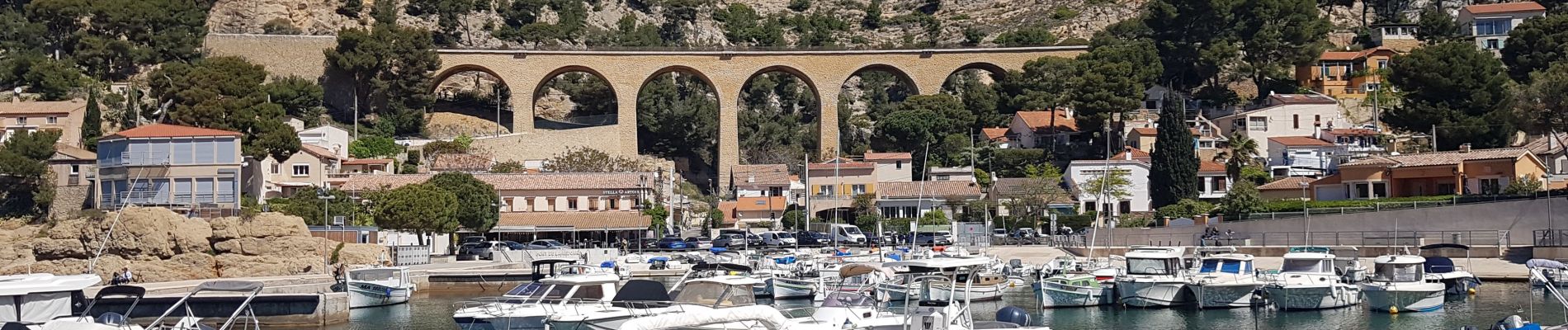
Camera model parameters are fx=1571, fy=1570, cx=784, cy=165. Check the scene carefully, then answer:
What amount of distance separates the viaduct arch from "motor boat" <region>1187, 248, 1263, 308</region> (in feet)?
140

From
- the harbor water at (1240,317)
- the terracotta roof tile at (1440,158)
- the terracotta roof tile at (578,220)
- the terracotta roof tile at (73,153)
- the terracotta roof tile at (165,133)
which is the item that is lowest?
the harbor water at (1240,317)

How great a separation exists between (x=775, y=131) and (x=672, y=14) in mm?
19703

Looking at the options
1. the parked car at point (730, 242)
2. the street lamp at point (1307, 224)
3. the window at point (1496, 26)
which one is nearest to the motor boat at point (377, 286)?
the parked car at point (730, 242)

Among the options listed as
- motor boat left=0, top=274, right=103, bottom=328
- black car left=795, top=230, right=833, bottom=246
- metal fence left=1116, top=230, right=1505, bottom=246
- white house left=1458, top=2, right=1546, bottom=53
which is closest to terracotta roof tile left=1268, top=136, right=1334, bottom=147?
white house left=1458, top=2, right=1546, bottom=53

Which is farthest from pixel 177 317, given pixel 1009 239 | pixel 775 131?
pixel 775 131

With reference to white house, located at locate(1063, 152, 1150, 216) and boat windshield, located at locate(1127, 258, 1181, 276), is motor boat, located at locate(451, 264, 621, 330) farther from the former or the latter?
white house, located at locate(1063, 152, 1150, 216)

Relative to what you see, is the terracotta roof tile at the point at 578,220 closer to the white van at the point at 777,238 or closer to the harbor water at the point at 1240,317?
the white van at the point at 777,238

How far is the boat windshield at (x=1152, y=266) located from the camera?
31484mm

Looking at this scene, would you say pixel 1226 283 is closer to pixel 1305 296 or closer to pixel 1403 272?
pixel 1305 296

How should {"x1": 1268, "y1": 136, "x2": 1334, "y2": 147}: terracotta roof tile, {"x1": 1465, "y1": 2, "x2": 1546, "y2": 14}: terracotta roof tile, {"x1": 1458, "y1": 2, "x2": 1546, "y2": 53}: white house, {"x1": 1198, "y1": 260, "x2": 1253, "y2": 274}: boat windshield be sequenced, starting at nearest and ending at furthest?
{"x1": 1198, "y1": 260, "x2": 1253, "y2": 274}: boat windshield, {"x1": 1268, "y1": 136, "x2": 1334, "y2": 147}: terracotta roof tile, {"x1": 1458, "y1": 2, "x2": 1546, "y2": 53}: white house, {"x1": 1465, "y1": 2, "x2": 1546, "y2": 14}: terracotta roof tile

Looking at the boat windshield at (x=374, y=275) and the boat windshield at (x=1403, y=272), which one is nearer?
the boat windshield at (x=1403, y=272)

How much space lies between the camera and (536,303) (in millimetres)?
24734

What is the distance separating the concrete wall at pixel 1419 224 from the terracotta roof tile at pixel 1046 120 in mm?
18865

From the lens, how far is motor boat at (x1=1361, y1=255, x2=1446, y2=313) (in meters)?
29.4
